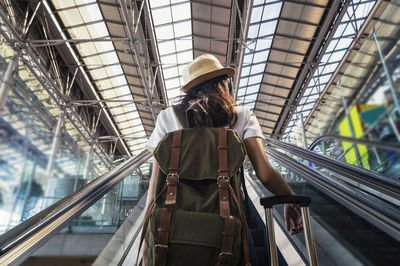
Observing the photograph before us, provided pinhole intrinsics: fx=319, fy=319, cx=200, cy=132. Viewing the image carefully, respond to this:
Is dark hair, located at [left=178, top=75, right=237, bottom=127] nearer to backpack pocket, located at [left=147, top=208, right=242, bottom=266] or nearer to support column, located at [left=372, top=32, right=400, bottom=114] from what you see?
backpack pocket, located at [left=147, top=208, right=242, bottom=266]

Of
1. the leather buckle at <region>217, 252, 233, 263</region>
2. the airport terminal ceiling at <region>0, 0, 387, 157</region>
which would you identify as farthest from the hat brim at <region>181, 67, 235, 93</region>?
the airport terminal ceiling at <region>0, 0, 387, 157</region>

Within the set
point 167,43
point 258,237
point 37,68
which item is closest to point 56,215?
point 258,237

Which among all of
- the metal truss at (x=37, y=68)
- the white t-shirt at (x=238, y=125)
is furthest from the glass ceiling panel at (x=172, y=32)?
the white t-shirt at (x=238, y=125)

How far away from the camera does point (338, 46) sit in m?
15.2

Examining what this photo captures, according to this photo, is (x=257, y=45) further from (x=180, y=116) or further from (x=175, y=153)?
(x=175, y=153)

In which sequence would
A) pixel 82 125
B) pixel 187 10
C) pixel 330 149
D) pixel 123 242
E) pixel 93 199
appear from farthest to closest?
pixel 82 125, pixel 187 10, pixel 330 149, pixel 123 242, pixel 93 199

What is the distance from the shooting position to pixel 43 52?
1441 cm

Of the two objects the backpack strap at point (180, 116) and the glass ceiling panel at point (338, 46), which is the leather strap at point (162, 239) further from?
the glass ceiling panel at point (338, 46)

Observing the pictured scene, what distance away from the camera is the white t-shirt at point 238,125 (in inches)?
65.5

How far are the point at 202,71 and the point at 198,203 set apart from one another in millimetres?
843

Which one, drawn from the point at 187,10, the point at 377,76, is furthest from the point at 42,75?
the point at 377,76

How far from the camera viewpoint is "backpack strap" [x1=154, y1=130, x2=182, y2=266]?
1.28 meters

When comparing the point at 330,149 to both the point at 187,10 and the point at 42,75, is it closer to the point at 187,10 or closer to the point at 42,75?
the point at 187,10

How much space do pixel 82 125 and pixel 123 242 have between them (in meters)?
16.4
